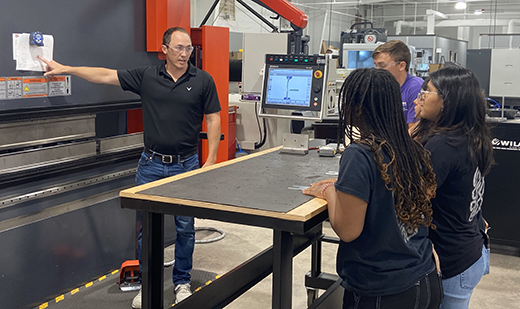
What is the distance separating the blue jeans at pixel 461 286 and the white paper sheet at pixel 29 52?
221 centimetres

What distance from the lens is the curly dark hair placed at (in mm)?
1539

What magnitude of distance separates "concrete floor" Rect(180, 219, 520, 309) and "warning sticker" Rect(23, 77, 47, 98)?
5.31 ft

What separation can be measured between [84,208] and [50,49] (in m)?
0.97

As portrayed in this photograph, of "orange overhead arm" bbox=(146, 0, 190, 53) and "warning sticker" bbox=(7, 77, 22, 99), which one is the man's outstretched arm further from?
"orange overhead arm" bbox=(146, 0, 190, 53)

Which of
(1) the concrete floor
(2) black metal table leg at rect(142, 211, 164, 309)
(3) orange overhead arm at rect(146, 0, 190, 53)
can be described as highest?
(3) orange overhead arm at rect(146, 0, 190, 53)

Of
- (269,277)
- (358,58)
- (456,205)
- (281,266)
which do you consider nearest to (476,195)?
(456,205)

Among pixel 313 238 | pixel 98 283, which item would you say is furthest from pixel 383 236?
pixel 98 283

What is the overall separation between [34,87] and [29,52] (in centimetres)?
18

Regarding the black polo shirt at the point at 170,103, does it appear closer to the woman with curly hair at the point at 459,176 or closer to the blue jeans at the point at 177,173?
the blue jeans at the point at 177,173

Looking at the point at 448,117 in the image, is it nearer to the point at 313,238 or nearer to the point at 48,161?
the point at 313,238

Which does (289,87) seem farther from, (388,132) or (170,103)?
(388,132)

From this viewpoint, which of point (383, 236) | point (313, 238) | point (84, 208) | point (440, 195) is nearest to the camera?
point (383, 236)

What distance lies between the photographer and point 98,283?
3.28m

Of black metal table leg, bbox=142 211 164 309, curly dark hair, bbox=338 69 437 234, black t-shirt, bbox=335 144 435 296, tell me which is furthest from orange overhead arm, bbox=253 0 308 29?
black t-shirt, bbox=335 144 435 296
